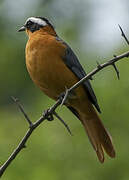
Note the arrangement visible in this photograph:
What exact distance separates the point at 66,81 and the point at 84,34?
10607mm

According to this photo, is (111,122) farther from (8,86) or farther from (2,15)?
(2,15)

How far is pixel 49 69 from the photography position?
5773 mm

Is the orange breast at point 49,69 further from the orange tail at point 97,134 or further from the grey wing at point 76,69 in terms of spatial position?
the orange tail at point 97,134

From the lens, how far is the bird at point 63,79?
18.9 ft

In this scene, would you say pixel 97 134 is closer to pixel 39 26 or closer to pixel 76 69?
pixel 76 69

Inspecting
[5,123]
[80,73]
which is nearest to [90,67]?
[5,123]

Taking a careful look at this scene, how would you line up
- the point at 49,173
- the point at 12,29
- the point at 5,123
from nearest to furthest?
the point at 49,173 < the point at 5,123 < the point at 12,29

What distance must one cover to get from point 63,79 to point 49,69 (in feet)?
0.58

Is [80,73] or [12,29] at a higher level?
[80,73]

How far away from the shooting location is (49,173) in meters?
7.19

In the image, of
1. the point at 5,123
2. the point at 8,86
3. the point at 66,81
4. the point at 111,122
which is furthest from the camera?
the point at 8,86

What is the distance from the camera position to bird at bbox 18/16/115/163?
227 inches

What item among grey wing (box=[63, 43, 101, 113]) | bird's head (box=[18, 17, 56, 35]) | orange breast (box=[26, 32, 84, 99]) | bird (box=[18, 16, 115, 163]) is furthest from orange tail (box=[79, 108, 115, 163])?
bird's head (box=[18, 17, 56, 35])

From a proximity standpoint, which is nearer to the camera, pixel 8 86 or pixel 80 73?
pixel 80 73
